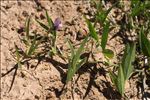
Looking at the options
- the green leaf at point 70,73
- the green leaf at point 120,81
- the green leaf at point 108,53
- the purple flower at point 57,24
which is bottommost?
the green leaf at point 120,81

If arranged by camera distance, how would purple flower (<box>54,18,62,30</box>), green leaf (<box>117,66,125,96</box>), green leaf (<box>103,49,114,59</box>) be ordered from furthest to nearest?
1. purple flower (<box>54,18,62,30</box>)
2. green leaf (<box>103,49,114,59</box>)
3. green leaf (<box>117,66,125,96</box>)

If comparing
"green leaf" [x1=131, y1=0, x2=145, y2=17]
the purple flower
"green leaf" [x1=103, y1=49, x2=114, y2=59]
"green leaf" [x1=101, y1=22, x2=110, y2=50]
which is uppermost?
"green leaf" [x1=131, y1=0, x2=145, y2=17]

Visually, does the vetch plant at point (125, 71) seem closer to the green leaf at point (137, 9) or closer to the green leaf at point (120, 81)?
the green leaf at point (120, 81)

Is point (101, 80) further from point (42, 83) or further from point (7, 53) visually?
point (7, 53)

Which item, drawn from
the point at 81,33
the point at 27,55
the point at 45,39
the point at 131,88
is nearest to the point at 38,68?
the point at 27,55

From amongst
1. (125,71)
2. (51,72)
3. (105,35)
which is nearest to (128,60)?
(125,71)

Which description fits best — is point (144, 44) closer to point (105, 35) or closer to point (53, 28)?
point (105, 35)

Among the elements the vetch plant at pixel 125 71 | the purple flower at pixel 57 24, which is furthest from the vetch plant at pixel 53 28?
the vetch plant at pixel 125 71

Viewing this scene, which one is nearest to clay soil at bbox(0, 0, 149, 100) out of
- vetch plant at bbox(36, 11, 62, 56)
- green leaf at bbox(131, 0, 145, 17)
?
vetch plant at bbox(36, 11, 62, 56)

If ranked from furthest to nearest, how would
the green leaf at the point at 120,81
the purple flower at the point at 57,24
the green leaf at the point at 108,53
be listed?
1. the purple flower at the point at 57,24
2. the green leaf at the point at 108,53
3. the green leaf at the point at 120,81

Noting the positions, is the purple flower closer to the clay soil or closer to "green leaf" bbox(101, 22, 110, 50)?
the clay soil

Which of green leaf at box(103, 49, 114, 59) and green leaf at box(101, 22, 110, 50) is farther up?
green leaf at box(101, 22, 110, 50)
